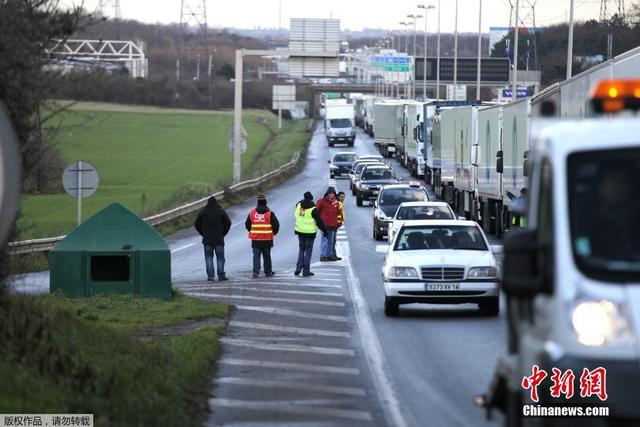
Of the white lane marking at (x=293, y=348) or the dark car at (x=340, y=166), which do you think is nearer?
the white lane marking at (x=293, y=348)

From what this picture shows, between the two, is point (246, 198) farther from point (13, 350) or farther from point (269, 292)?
point (13, 350)

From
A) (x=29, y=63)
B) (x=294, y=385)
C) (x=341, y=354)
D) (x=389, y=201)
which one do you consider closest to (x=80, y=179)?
(x=389, y=201)

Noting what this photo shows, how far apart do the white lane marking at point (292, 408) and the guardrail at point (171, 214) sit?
244 centimetres

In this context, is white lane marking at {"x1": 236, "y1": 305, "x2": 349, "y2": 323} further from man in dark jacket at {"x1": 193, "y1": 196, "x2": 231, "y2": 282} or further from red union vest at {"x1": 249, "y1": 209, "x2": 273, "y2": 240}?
red union vest at {"x1": 249, "y1": 209, "x2": 273, "y2": 240}

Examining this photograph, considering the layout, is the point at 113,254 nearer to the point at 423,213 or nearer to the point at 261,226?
the point at 261,226

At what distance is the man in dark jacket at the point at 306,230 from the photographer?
30.3m

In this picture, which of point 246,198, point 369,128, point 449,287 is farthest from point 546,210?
point 369,128

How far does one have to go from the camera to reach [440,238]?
75.1ft

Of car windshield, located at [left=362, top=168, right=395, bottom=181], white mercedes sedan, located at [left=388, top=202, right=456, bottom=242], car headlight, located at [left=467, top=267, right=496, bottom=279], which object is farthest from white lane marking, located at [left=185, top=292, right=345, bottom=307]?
car windshield, located at [left=362, top=168, right=395, bottom=181]

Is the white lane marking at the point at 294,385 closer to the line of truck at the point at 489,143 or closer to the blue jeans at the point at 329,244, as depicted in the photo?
the line of truck at the point at 489,143

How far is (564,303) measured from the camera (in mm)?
7820

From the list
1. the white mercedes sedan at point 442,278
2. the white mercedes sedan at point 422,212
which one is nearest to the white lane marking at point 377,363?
the white mercedes sedan at point 442,278

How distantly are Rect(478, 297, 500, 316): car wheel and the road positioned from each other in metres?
0.19

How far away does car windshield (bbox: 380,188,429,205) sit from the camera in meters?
43.7
